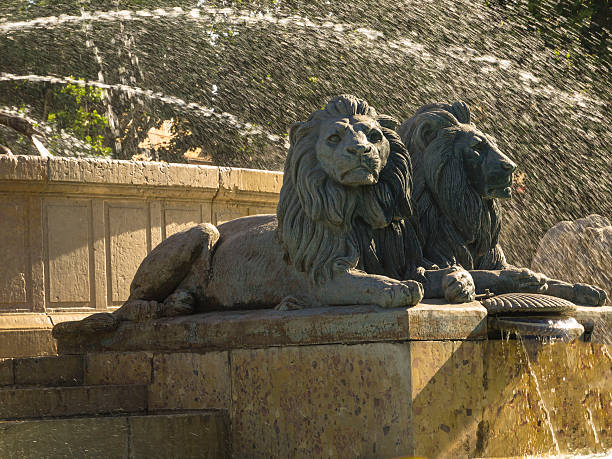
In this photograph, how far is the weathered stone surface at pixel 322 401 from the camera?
4750mm

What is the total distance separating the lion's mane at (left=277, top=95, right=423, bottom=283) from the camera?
5359mm

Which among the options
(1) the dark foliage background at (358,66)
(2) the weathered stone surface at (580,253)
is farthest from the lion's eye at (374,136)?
(1) the dark foliage background at (358,66)

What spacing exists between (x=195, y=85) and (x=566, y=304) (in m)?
15.6

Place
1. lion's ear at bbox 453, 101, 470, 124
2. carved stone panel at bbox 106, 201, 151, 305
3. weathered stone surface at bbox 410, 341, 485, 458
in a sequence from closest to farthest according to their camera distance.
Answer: weathered stone surface at bbox 410, 341, 485, 458
lion's ear at bbox 453, 101, 470, 124
carved stone panel at bbox 106, 201, 151, 305

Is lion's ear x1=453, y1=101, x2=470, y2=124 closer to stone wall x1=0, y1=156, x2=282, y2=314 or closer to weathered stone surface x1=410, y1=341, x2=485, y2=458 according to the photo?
weathered stone surface x1=410, y1=341, x2=485, y2=458

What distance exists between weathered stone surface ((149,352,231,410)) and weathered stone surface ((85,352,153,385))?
0.09 meters

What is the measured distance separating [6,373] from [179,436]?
1605 millimetres

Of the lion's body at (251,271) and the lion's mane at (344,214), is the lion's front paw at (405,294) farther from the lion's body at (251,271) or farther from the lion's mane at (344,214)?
the lion's body at (251,271)

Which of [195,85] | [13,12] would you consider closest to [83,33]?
[195,85]

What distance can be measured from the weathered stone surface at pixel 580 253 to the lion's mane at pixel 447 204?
6.07m

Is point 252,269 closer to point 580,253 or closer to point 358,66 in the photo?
point 580,253

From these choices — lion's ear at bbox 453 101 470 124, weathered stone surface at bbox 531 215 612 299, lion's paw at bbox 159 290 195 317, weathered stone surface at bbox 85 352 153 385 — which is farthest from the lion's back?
weathered stone surface at bbox 531 215 612 299

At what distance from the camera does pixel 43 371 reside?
6348 mm

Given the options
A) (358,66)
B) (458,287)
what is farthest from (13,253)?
(358,66)
